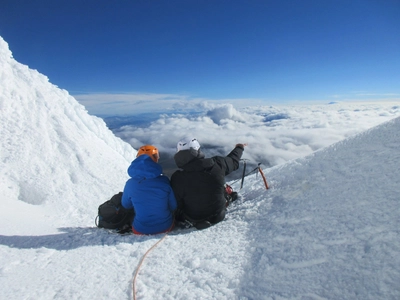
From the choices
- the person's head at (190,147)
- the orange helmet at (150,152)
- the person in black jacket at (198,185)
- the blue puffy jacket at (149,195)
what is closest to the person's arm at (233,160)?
the person in black jacket at (198,185)

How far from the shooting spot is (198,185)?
462cm

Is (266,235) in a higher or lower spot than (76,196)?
higher

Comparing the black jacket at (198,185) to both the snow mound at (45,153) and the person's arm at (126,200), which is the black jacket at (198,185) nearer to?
the person's arm at (126,200)

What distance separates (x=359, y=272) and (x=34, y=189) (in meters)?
9.33

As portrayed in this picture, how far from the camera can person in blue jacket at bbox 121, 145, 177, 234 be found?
448cm

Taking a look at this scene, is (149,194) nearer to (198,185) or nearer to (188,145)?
(198,185)

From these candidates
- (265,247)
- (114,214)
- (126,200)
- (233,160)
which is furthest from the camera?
(233,160)

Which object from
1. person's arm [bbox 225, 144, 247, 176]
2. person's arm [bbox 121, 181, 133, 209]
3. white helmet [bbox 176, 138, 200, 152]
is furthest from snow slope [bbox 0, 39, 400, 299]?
white helmet [bbox 176, 138, 200, 152]

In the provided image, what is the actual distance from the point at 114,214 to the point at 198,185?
6.57 ft

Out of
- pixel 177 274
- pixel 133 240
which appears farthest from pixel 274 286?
pixel 133 240

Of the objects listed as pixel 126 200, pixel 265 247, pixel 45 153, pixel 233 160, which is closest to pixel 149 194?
pixel 126 200

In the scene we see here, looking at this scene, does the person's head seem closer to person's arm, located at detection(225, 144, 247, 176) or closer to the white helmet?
the white helmet

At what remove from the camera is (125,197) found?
4.84 meters

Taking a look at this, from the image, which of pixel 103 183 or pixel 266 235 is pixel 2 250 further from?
pixel 103 183
